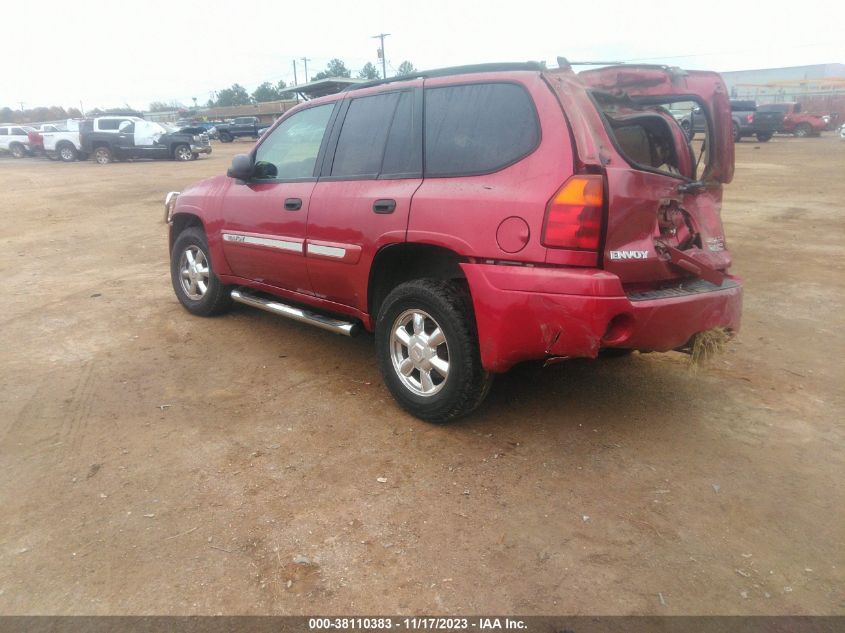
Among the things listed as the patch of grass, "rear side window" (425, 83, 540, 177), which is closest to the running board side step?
"rear side window" (425, 83, 540, 177)

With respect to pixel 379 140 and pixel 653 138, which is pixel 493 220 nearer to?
pixel 379 140

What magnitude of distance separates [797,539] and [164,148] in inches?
1034

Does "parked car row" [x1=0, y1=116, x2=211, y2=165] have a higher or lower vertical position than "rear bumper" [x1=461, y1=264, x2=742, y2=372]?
higher

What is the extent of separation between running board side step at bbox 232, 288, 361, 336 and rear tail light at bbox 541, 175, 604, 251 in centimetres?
166

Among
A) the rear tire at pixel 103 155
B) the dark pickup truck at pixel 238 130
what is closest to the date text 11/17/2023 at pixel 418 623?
the rear tire at pixel 103 155

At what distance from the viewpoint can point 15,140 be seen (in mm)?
32375

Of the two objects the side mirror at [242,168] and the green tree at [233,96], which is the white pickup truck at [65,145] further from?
the green tree at [233,96]

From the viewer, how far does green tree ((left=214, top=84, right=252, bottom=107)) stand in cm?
9388

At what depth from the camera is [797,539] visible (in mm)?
2617

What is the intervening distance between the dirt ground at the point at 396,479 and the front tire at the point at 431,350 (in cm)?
19

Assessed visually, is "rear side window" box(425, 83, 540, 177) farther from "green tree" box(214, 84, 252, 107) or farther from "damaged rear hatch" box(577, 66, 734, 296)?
"green tree" box(214, 84, 252, 107)

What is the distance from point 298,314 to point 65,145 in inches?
1118

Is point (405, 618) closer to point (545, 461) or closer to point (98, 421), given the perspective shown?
point (545, 461)

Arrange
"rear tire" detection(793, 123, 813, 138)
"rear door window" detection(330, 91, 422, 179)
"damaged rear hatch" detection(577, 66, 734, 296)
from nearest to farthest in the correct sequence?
"damaged rear hatch" detection(577, 66, 734, 296) → "rear door window" detection(330, 91, 422, 179) → "rear tire" detection(793, 123, 813, 138)
